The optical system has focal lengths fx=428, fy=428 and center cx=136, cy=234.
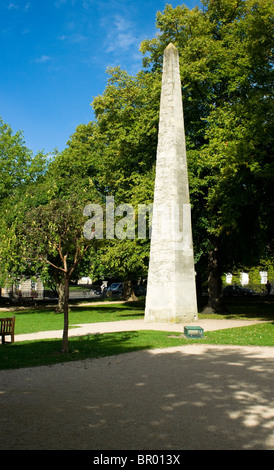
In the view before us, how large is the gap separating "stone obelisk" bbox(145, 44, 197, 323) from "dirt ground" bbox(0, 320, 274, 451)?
8.97 metres

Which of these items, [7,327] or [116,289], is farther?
[116,289]

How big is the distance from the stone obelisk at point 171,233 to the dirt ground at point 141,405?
8973 mm

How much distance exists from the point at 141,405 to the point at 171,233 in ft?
44.6

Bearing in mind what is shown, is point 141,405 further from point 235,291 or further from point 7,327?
point 235,291

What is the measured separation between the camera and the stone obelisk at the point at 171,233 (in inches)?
757

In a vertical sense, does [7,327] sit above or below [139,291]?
below

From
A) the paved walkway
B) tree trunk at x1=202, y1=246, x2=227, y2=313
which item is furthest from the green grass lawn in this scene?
tree trunk at x1=202, y1=246, x2=227, y2=313

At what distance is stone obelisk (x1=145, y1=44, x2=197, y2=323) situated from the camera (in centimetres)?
1923

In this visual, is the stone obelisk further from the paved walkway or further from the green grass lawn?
the green grass lawn

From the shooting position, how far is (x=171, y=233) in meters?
19.4

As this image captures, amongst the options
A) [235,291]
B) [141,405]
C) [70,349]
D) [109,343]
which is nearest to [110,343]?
[109,343]

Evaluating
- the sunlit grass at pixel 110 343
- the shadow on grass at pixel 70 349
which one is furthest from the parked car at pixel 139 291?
the shadow on grass at pixel 70 349

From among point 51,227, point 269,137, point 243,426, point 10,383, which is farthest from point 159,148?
point 243,426

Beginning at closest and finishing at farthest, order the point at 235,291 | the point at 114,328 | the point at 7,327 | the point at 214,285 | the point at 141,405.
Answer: the point at 141,405
the point at 7,327
the point at 114,328
the point at 214,285
the point at 235,291
